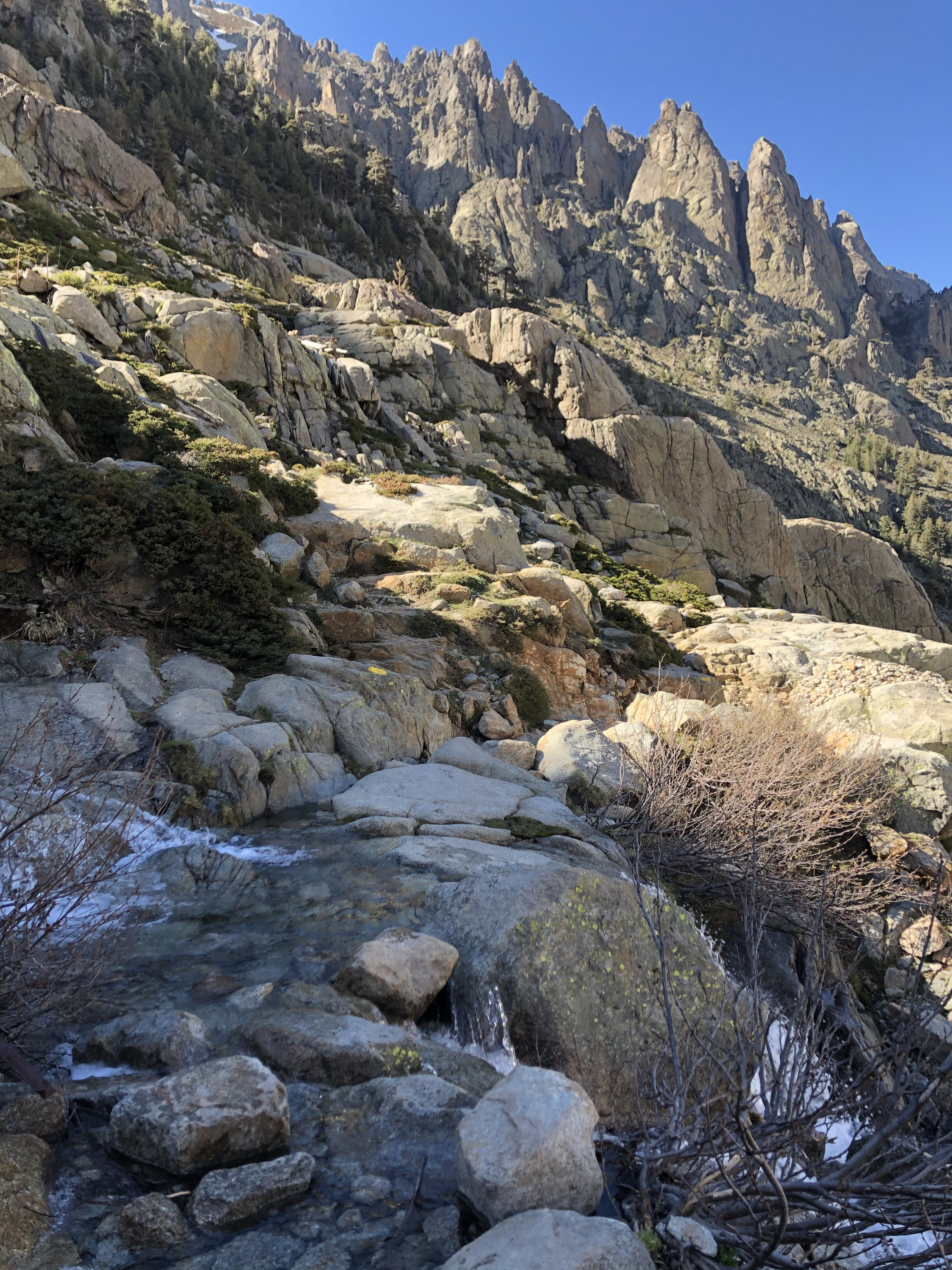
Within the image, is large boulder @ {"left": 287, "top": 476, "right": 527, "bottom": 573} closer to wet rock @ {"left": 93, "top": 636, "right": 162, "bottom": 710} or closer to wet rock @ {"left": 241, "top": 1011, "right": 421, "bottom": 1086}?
wet rock @ {"left": 93, "top": 636, "right": 162, "bottom": 710}

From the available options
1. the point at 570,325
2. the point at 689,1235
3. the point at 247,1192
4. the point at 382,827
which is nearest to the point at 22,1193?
the point at 247,1192

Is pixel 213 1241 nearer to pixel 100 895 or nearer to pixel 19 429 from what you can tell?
pixel 100 895

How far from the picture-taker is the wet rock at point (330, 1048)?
4102 mm

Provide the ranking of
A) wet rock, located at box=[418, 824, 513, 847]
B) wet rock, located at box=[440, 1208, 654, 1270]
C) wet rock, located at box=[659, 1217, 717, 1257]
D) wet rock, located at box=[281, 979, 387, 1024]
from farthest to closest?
wet rock, located at box=[418, 824, 513, 847], wet rock, located at box=[281, 979, 387, 1024], wet rock, located at box=[659, 1217, 717, 1257], wet rock, located at box=[440, 1208, 654, 1270]

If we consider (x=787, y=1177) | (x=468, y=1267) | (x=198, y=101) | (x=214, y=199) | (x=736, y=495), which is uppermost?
(x=198, y=101)

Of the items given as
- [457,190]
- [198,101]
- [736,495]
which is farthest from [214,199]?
[457,190]

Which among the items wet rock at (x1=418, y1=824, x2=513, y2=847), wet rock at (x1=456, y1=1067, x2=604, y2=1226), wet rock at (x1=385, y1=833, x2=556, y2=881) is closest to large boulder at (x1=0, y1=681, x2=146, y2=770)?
wet rock at (x1=385, y1=833, x2=556, y2=881)

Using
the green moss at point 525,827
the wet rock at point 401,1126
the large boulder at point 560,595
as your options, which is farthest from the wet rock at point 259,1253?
the large boulder at point 560,595

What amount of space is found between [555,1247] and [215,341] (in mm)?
28357

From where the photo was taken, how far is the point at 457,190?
12225 centimetres

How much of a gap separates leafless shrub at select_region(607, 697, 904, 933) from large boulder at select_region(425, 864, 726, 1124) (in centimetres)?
206

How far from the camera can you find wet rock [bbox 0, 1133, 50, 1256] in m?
2.76

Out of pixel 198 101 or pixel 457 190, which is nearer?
pixel 198 101

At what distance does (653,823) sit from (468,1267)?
6.43 m
